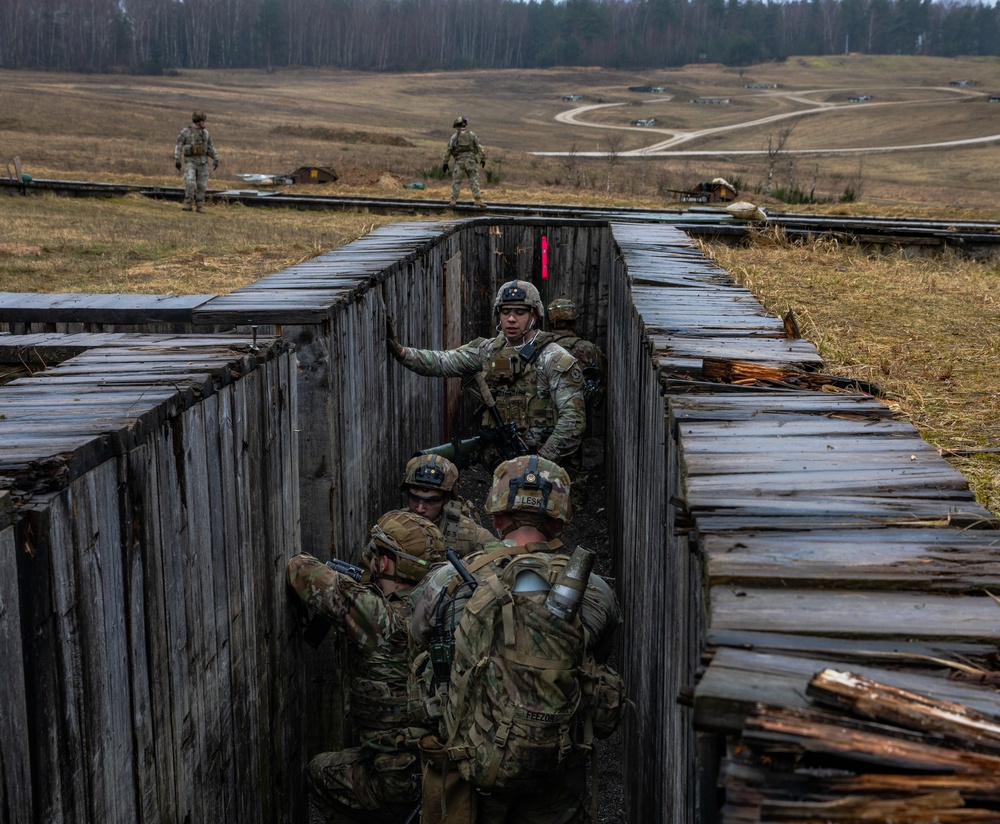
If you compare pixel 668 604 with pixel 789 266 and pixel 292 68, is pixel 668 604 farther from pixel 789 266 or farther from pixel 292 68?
pixel 292 68

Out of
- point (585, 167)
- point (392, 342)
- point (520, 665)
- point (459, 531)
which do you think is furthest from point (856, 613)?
point (585, 167)

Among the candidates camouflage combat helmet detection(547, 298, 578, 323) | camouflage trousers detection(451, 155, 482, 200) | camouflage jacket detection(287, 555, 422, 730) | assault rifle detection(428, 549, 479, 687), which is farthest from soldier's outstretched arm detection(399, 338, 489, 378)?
camouflage trousers detection(451, 155, 482, 200)

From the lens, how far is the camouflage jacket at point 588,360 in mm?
9251

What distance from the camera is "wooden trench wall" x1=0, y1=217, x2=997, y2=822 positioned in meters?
1.82

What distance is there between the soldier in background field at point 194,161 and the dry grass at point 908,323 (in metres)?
8.89

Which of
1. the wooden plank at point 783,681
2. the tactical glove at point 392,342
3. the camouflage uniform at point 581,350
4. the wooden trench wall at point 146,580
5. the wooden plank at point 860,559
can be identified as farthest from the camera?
the camouflage uniform at point 581,350

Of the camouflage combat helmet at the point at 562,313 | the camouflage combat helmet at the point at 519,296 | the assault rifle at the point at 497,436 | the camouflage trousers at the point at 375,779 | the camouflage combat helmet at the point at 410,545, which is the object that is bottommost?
the camouflage trousers at the point at 375,779

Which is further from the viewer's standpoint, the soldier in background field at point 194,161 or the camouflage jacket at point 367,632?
the soldier in background field at point 194,161

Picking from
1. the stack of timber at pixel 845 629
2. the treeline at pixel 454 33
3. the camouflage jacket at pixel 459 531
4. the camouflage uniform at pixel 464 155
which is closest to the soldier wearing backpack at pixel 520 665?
the stack of timber at pixel 845 629

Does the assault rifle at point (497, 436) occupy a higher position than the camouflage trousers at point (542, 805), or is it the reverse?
the assault rifle at point (497, 436)

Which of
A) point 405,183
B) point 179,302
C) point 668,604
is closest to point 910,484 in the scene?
point 668,604

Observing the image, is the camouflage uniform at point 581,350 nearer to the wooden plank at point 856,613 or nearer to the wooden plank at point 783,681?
the wooden plank at point 856,613

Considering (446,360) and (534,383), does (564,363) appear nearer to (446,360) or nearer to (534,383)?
(534,383)

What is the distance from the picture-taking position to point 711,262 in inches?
320
